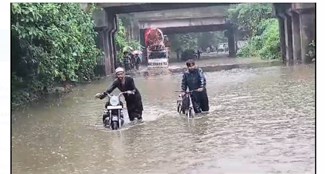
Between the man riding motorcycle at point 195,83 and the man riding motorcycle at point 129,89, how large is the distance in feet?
3.06

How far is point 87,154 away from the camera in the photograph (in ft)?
25.9

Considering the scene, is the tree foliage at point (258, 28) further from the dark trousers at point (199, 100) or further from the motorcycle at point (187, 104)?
the motorcycle at point (187, 104)

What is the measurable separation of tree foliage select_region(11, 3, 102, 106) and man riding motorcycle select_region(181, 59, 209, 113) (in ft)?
12.2

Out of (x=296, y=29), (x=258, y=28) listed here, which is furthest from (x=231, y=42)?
(x=296, y=29)

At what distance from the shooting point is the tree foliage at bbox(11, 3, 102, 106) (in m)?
13.0

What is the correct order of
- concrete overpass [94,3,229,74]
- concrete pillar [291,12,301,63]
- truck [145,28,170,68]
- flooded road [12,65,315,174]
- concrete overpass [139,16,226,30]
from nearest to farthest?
flooded road [12,65,315,174] < concrete pillar [291,12,301,63] < concrete overpass [94,3,229,74] < truck [145,28,170,68] < concrete overpass [139,16,226,30]

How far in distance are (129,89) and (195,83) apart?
1.32 m

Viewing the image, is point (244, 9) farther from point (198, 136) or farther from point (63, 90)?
point (198, 136)

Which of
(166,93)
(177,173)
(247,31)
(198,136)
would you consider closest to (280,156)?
(177,173)

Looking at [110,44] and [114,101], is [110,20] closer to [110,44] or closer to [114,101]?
[110,44]

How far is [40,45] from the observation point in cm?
1505

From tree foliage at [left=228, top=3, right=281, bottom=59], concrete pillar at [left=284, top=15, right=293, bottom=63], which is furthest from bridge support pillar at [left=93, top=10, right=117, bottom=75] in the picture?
tree foliage at [left=228, top=3, right=281, bottom=59]

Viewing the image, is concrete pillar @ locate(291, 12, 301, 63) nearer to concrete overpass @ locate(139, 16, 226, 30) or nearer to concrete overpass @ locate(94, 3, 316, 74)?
concrete overpass @ locate(94, 3, 316, 74)

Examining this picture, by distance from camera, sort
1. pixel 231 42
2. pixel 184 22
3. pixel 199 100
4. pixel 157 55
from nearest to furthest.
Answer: pixel 199 100
pixel 157 55
pixel 184 22
pixel 231 42
